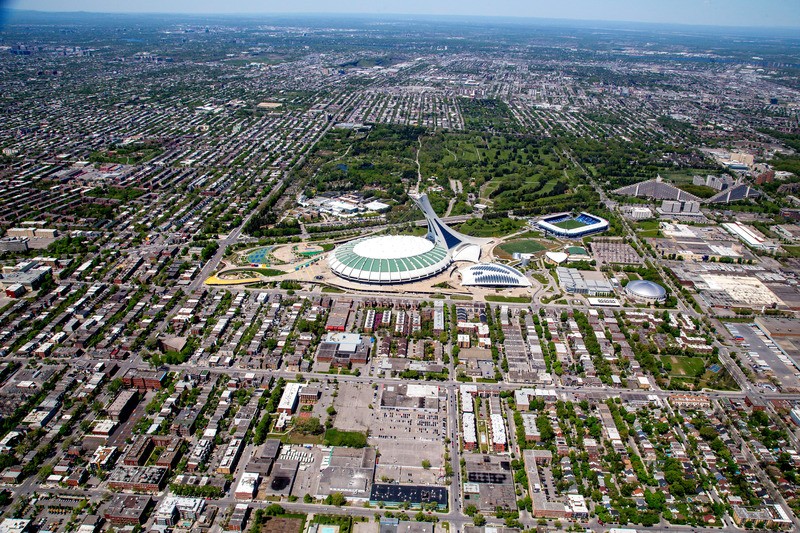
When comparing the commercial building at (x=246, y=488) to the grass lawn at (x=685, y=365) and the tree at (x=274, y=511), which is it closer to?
the tree at (x=274, y=511)

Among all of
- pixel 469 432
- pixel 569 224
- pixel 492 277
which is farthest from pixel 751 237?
pixel 469 432

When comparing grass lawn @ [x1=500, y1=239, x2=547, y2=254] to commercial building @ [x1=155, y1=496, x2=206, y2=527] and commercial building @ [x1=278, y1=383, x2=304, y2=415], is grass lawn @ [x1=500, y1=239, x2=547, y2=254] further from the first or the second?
commercial building @ [x1=155, y1=496, x2=206, y2=527]

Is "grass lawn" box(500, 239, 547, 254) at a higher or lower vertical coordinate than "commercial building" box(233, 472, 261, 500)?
higher

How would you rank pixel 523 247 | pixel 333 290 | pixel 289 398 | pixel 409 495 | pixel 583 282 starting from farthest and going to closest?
pixel 523 247 → pixel 583 282 → pixel 333 290 → pixel 289 398 → pixel 409 495

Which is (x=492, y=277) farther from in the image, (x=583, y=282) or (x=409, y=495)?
(x=409, y=495)

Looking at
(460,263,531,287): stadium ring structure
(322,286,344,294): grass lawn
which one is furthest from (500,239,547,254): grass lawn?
(322,286,344,294): grass lawn

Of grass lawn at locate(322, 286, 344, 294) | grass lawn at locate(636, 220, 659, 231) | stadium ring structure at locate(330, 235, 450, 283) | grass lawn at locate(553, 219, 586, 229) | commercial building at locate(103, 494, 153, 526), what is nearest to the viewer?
commercial building at locate(103, 494, 153, 526)

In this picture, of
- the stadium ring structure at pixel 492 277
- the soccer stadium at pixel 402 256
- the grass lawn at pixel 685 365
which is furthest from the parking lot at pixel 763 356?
the soccer stadium at pixel 402 256
